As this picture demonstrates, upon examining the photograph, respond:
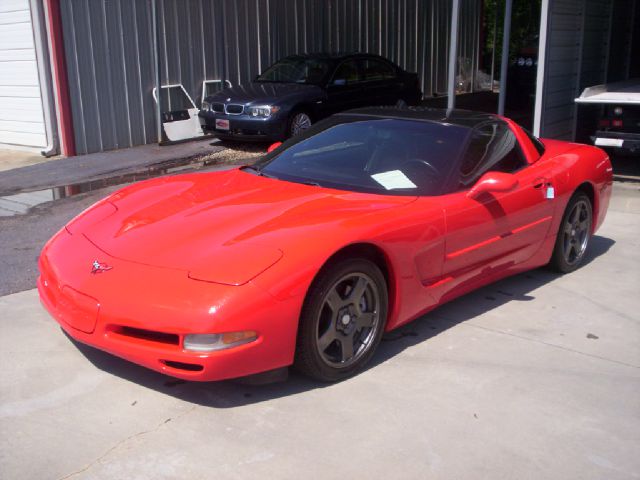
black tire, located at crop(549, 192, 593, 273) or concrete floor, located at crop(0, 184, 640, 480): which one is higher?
black tire, located at crop(549, 192, 593, 273)

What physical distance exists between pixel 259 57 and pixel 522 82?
6.51 meters

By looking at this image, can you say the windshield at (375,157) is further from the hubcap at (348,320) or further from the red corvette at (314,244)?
the hubcap at (348,320)

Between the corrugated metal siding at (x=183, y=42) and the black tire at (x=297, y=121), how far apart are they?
2561 mm

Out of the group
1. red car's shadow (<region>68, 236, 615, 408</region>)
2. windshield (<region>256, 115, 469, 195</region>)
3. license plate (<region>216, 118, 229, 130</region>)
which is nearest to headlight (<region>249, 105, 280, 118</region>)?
license plate (<region>216, 118, 229, 130</region>)

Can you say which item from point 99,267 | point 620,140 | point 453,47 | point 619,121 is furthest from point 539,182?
point 453,47

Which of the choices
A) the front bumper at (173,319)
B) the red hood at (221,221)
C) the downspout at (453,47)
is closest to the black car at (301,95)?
the downspout at (453,47)

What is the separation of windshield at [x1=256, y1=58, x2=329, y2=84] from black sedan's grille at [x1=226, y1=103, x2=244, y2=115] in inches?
53.6

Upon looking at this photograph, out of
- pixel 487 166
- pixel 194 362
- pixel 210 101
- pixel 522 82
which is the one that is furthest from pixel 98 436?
pixel 522 82

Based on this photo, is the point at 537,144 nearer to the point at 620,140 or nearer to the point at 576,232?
the point at 576,232

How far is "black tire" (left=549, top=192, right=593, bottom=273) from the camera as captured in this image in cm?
555

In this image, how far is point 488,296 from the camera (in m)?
5.24

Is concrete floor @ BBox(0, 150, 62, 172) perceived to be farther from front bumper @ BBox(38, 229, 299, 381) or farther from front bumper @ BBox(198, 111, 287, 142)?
front bumper @ BBox(38, 229, 299, 381)

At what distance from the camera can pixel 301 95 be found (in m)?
11.8

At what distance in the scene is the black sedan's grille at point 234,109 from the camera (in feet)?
→ 37.6
